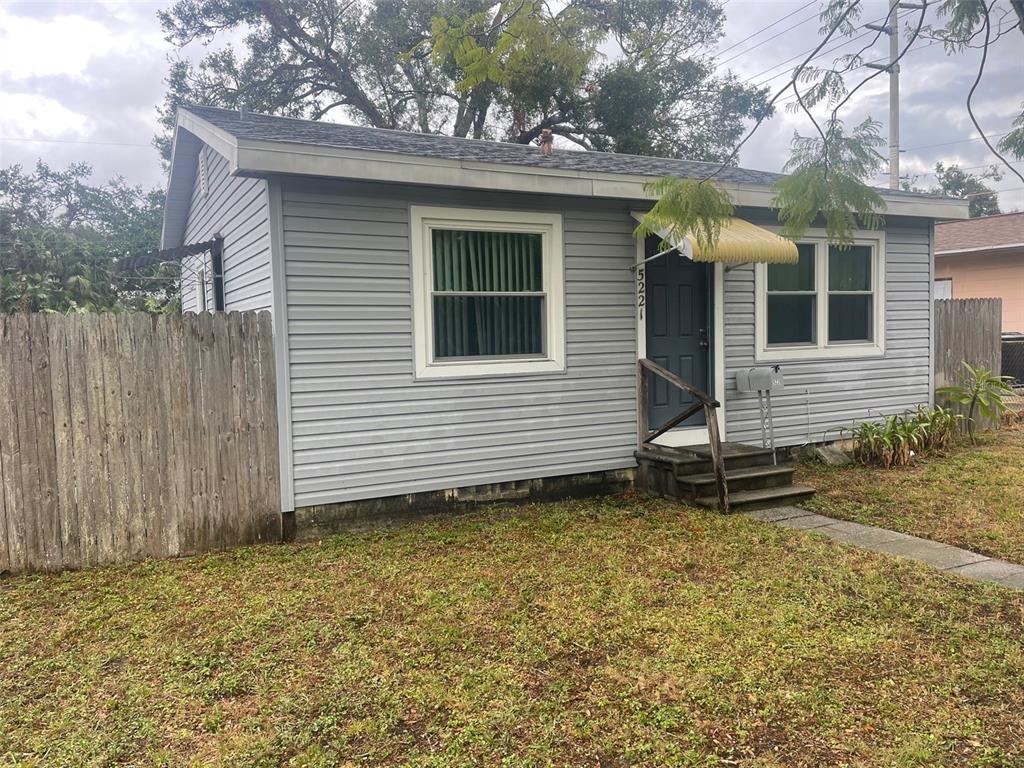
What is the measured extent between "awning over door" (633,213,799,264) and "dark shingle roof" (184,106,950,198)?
24.8 inches

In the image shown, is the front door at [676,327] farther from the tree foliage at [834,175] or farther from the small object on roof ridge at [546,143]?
the tree foliage at [834,175]

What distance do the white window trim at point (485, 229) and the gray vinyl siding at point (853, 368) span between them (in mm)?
2017

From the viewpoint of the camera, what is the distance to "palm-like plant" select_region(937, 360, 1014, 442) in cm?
898

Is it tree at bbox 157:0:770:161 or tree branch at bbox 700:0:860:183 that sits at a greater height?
tree at bbox 157:0:770:161

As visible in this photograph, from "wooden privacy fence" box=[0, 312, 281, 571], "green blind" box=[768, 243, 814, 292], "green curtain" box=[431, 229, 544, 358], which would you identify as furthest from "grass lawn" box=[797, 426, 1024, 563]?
"wooden privacy fence" box=[0, 312, 281, 571]

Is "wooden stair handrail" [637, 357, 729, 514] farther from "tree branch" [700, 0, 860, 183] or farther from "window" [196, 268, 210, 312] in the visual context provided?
"window" [196, 268, 210, 312]

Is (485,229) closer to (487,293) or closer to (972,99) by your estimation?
(487,293)

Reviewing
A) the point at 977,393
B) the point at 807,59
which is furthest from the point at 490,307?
the point at 977,393

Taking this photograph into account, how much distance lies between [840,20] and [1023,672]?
322 cm

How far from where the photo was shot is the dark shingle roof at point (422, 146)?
18.2ft

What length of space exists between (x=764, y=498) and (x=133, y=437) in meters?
5.02

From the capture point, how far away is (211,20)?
18.1m

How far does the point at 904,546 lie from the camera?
4.97 m

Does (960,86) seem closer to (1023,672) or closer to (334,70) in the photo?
(1023,672)
